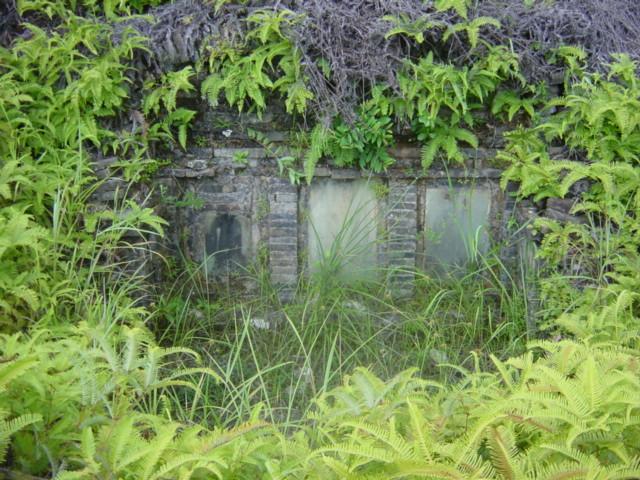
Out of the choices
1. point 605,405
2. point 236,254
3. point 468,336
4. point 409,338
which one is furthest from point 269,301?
point 605,405

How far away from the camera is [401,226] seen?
5805 mm

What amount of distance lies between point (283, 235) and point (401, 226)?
42.6 inches

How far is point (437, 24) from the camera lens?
5328mm

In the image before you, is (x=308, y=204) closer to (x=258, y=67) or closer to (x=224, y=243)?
(x=224, y=243)

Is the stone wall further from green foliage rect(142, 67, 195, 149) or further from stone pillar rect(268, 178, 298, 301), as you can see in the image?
green foliage rect(142, 67, 195, 149)

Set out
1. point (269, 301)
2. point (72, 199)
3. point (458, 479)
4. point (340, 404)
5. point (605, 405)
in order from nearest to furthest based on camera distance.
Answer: point (458, 479) < point (605, 405) < point (340, 404) < point (72, 199) < point (269, 301)

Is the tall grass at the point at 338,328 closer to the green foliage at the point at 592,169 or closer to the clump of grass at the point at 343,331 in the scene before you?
the clump of grass at the point at 343,331

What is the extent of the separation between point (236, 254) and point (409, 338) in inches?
73.6

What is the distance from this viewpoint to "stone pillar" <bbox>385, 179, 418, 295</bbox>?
5766mm

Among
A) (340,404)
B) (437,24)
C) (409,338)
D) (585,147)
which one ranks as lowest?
(409,338)

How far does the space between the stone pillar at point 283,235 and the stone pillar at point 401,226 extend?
858mm

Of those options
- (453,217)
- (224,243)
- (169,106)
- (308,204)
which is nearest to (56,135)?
(169,106)

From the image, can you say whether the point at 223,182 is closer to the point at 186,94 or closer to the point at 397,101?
the point at 186,94

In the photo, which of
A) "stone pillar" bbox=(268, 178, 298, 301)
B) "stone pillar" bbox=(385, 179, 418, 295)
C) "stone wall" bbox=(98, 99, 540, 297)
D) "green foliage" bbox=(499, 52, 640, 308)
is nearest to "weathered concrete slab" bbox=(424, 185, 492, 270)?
"stone wall" bbox=(98, 99, 540, 297)
